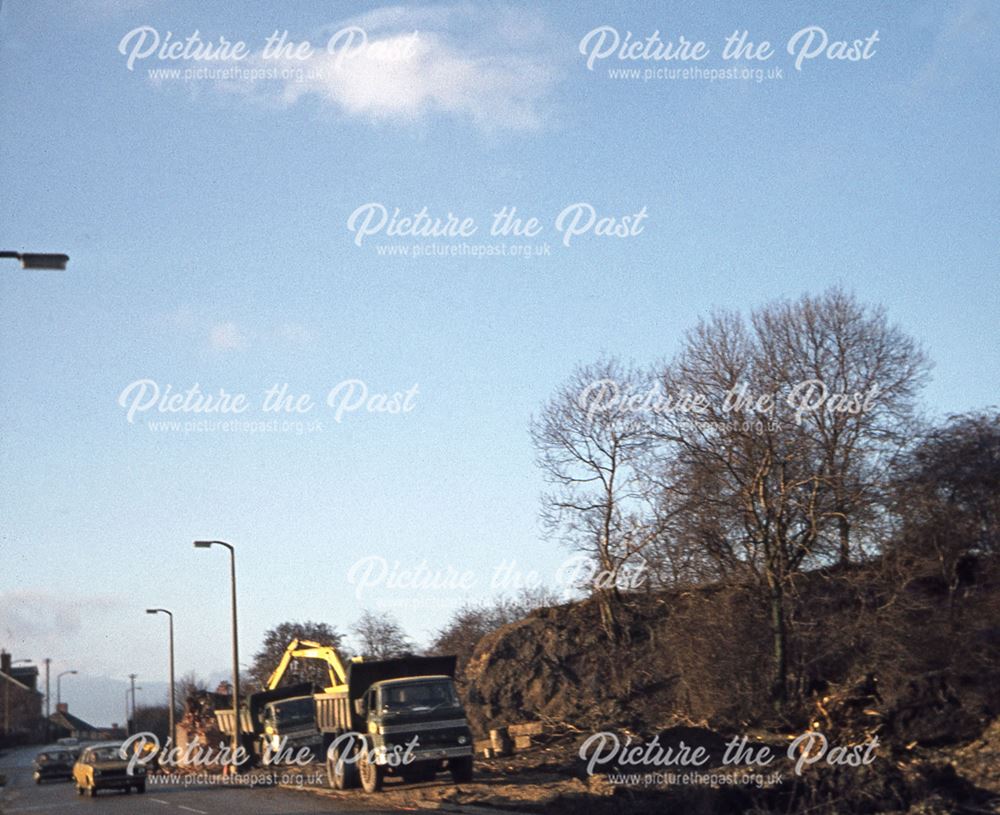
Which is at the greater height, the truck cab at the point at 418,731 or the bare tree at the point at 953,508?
the bare tree at the point at 953,508

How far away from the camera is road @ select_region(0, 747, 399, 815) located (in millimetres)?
24578

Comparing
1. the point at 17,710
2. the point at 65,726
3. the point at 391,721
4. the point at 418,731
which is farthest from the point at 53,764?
the point at 65,726

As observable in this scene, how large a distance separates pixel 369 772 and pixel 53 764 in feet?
72.8

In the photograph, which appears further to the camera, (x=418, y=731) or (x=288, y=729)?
(x=288, y=729)

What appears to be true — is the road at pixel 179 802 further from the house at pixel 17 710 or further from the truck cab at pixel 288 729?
the house at pixel 17 710

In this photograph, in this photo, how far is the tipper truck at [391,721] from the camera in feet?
87.7

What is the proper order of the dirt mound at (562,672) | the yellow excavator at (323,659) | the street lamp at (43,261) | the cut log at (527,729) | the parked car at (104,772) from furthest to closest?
the dirt mound at (562,672)
the cut log at (527,729)
the parked car at (104,772)
the yellow excavator at (323,659)
the street lamp at (43,261)

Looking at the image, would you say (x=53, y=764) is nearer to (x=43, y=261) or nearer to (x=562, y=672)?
(x=562, y=672)

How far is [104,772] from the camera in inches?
1336

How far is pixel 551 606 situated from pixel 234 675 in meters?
13.4

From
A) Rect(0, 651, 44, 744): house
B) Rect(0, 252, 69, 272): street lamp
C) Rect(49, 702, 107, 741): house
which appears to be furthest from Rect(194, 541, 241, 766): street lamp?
Rect(49, 702, 107, 741): house

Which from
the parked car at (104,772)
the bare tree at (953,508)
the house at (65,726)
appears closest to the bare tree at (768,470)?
the bare tree at (953,508)

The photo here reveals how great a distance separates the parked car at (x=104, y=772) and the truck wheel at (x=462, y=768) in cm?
1266

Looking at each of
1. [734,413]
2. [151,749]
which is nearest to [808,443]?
[734,413]
